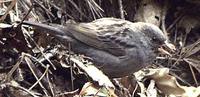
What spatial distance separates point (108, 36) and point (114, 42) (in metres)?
0.08

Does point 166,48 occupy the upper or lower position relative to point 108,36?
lower

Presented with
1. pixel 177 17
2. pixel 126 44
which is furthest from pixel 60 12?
pixel 177 17

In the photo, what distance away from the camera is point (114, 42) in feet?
17.5

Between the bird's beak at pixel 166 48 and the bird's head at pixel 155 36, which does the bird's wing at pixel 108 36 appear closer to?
the bird's head at pixel 155 36

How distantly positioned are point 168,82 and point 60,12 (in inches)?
51.9

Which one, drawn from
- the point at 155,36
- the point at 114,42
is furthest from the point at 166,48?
the point at 114,42

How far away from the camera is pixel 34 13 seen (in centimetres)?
541

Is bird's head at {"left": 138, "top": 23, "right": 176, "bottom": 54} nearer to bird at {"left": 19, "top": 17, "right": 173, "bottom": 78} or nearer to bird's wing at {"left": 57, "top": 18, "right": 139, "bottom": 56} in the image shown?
bird at {"left": 19, "top": 17, "right": 173, "bottom": 78}

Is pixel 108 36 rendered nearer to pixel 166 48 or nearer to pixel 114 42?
pixel 114 42

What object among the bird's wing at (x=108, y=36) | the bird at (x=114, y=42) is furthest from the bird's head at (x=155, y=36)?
the bird's wing at (x=108, y=36)

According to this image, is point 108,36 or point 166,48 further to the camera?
point 166,48

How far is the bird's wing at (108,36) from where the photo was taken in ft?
17.2

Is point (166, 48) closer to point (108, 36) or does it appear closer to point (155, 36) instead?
point (155, 36)

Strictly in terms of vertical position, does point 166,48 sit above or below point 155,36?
below
